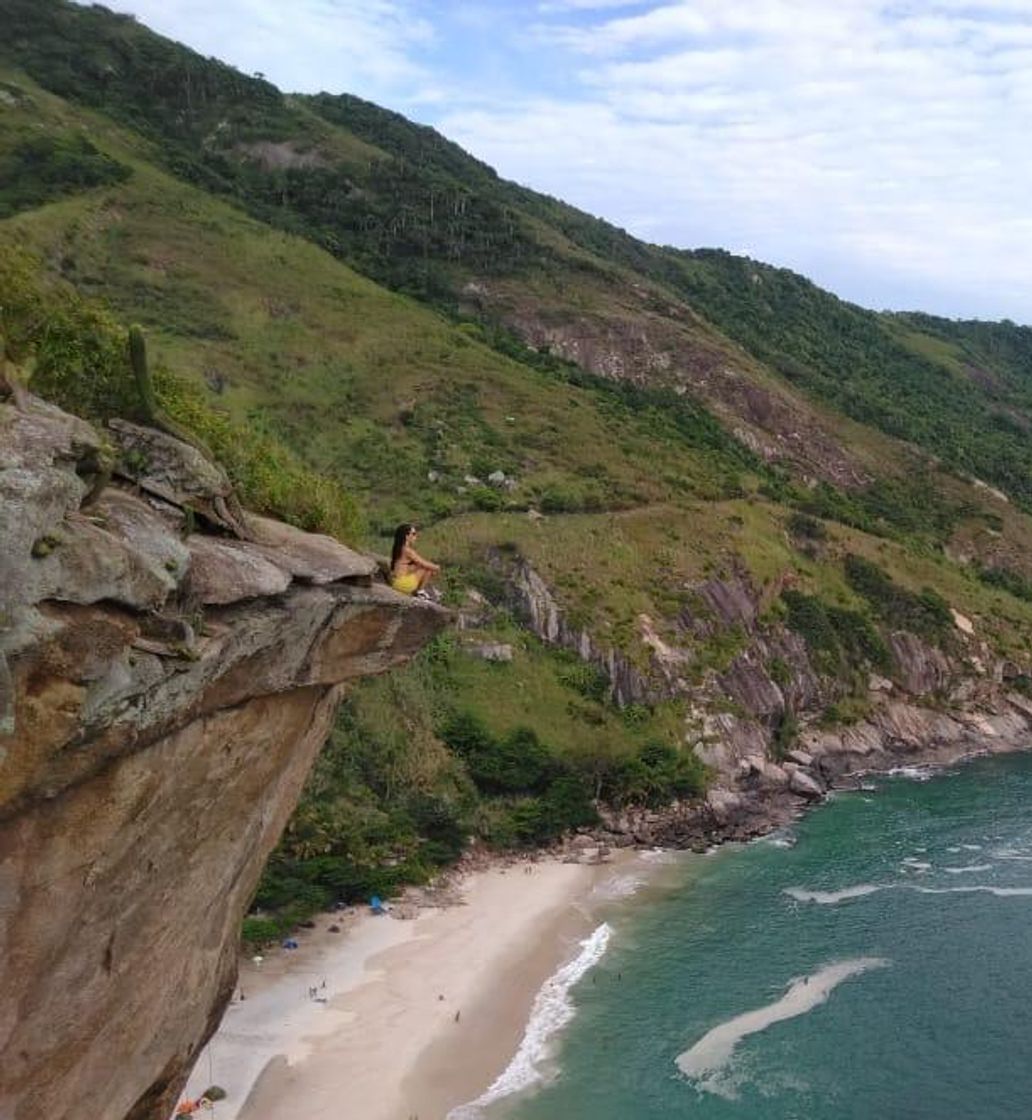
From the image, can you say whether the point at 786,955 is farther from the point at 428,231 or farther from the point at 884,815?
the point at 428,231

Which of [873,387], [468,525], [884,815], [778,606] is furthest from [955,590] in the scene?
[873,387]

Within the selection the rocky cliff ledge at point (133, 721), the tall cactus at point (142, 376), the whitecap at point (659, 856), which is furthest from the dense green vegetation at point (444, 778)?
the tall cactus at point (142, 376)

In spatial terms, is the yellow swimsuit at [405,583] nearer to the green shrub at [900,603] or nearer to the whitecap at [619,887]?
the whitecap at [619,887]

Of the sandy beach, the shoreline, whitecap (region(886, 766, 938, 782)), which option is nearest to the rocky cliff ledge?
the sandy beach

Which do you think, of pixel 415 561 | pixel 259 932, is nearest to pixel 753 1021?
pixel 259 932

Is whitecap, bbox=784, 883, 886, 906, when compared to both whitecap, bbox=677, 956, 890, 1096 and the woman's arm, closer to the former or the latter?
whitecap, bbox=677, 956, 890, 1096

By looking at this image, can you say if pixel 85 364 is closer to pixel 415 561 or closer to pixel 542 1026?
pixel 415 561
